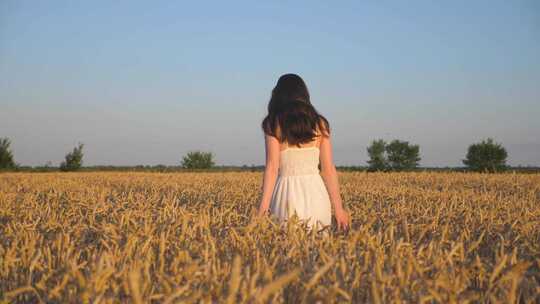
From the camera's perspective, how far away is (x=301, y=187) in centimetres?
495

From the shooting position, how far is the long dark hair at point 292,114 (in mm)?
4523

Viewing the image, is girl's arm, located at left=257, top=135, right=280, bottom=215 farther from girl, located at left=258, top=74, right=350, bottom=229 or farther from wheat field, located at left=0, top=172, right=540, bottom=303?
wheat field, located at left=0, top=172, right=540, bottom=303

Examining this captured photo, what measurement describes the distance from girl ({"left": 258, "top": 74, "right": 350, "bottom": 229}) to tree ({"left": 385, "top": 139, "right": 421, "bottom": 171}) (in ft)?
152

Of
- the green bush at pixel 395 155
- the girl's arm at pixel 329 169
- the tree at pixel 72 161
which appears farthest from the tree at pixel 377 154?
the girl's arm at pixel 329 169

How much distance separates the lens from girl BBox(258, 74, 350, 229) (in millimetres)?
4559

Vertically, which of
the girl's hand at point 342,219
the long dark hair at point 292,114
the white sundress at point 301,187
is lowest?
the girl's hand at point 342,219

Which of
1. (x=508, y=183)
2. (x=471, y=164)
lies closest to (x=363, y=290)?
(x=508, y=183)

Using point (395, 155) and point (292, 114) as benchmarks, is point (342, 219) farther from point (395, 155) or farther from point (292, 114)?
point (395, 155)

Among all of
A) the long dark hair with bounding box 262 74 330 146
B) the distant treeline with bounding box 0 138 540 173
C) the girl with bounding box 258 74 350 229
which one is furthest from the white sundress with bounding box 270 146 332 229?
the distant treeline with bounding box 0 138 540 173

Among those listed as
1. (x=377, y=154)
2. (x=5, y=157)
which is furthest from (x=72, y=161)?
(x=377, y=154)

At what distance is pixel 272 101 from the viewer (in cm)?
474

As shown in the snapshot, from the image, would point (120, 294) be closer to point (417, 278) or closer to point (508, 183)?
point (417, 278)

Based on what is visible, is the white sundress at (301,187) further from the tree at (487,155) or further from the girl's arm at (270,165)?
the tree at (487,155)

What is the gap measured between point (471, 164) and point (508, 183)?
31423mm
